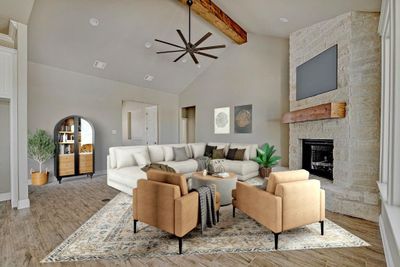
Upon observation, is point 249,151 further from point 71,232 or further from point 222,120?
point 71,232

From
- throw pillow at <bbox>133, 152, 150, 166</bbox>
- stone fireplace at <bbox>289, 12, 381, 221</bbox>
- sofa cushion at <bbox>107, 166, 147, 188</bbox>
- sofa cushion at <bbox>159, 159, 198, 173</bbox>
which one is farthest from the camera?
sofa cushion at <bbox>159, 159, 198, 173</bbox>

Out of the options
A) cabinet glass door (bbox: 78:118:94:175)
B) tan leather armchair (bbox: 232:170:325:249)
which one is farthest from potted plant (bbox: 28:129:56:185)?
tan leather armchair (bbox: 232:170:325:249)

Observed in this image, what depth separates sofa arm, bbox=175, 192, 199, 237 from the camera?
2.18 metres

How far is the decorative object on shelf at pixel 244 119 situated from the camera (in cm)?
692

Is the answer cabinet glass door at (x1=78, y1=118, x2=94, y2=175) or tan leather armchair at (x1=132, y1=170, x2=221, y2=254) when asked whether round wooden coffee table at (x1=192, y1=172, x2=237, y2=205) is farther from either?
cabinet glass door at (x1=78, y1=118, x2=94, y2=175)

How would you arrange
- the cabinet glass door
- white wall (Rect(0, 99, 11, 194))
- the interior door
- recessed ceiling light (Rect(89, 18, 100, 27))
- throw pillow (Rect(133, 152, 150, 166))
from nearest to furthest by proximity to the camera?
white wall (Rect(0, 99, 11, 194)), recessed ceiling light (Rect(89, 18, 100, 27)), throw pillow (Rect(133, 152, 150, 166)), the cabinet glass door, the interior door

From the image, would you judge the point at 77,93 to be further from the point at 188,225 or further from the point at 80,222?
the point at 188,225

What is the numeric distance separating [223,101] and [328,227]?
550 centimetres

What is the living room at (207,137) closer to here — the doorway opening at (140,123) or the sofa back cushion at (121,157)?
the sofa back cushion at (121,157)

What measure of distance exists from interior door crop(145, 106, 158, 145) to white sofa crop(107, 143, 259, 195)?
256 centimetres

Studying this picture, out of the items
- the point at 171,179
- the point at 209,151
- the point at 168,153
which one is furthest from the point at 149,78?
the point at 171,179

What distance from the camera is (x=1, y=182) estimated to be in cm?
392

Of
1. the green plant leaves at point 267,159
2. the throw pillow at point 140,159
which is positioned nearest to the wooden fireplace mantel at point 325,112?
the green plant leaves at point 267,159

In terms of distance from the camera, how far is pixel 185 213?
222cm
